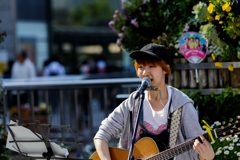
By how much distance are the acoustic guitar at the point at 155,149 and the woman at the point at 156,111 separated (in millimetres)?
74

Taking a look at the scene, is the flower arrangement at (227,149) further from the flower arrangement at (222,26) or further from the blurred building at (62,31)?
the blurred building at (62,31)

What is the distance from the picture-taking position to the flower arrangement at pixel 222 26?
3.95 meters

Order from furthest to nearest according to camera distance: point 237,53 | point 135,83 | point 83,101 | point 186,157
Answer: point 83,101 < point 135,83 < point 237,53 < point 186,157

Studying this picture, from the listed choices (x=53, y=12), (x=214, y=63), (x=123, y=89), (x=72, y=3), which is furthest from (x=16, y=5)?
(x=214, y=63)

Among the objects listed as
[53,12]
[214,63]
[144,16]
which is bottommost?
[214,63]

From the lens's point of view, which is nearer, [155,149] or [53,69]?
[155,149]

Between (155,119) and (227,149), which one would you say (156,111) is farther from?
(227,149)

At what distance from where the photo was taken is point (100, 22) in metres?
21.5

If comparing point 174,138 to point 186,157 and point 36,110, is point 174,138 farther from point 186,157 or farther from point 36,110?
point 36,110

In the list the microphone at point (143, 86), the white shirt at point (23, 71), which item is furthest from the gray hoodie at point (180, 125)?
the white shirt at point (23, 71)

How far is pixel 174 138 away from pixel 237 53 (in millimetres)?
1467

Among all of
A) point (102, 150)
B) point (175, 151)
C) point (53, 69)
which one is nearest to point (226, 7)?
point (175, 151)

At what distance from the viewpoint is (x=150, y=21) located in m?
5.29

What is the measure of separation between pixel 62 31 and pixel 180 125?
1749cm
